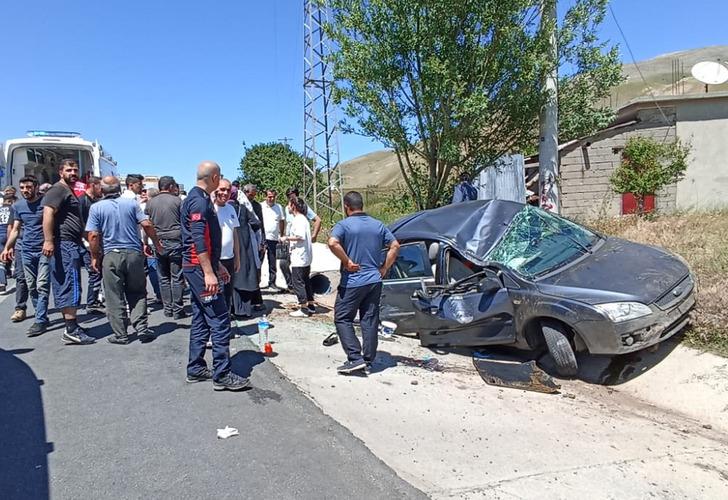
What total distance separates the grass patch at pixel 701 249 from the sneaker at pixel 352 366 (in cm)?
315

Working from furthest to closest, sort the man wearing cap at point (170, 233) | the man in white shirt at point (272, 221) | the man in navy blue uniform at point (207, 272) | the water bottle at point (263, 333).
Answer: the man in white shirt at point (272, 221), the man wearing cap at point (170, 233), the water bottle at point (263, 333), the man in navy blue uniform at point (207, 272)

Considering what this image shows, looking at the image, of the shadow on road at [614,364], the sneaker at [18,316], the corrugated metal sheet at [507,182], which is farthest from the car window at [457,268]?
the corrugated metal sheet at [507,182]

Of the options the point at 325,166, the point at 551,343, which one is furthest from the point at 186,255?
the point at 325,166

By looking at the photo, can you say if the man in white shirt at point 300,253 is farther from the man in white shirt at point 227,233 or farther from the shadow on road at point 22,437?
the shadow on road at point 22,437

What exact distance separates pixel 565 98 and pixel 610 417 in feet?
24.4

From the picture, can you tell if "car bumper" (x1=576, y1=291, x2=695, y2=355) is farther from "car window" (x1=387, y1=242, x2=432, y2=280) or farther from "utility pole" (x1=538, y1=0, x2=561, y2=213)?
"utility pole" (x1=538, y1=0, x2=561, y2=213)

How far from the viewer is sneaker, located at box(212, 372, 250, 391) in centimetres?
417

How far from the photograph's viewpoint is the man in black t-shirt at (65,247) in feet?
17.2

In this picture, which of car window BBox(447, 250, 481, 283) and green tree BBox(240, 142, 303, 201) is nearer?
car window BBox(447, 250, 481, 283)

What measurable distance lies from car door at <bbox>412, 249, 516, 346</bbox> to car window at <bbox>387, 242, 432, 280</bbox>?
30 centimetres

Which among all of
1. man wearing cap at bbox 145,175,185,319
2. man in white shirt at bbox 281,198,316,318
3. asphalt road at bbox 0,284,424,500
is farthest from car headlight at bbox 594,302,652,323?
man wearing cap at bbox 145,175,185,319

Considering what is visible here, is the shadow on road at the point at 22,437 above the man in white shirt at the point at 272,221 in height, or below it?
below

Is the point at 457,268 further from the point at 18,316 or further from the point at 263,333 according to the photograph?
the point at 18,316

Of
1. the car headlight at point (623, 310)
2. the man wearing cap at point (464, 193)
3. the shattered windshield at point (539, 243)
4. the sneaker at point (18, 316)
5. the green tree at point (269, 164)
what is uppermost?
the green tree at point (269, 164)
